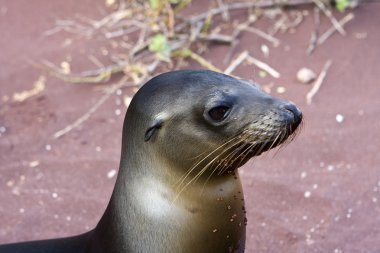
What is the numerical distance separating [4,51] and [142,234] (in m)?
2.94

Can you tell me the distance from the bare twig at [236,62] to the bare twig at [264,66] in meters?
0.03

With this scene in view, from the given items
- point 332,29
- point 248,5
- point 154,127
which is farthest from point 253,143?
point 248,5

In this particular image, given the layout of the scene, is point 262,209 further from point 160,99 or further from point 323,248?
point 160,99

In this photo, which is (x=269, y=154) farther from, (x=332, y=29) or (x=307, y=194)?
(x=332, y=29)

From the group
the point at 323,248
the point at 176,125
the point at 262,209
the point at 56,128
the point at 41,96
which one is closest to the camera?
the point at 176,125

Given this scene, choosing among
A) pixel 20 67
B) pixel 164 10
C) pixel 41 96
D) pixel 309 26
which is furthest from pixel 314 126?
pixel 20 67

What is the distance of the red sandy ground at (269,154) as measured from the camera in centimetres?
299

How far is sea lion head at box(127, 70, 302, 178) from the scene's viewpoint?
1.86 meters

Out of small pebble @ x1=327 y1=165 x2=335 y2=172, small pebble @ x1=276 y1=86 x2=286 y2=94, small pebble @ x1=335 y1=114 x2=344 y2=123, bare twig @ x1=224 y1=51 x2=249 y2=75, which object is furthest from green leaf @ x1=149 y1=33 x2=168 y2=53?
small pebble @ x1=327 y1=165 x2=335 y2=172

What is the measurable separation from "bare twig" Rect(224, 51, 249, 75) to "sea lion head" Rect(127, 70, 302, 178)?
6.96ft

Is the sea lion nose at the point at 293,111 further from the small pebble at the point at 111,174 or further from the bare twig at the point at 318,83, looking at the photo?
the bare twig at the point at 318,83

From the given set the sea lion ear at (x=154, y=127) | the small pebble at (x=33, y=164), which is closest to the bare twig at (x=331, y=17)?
the small pebble at (x=33, y=164)

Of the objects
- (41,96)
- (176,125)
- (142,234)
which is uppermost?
(176,125)

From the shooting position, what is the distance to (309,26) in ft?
14.2
